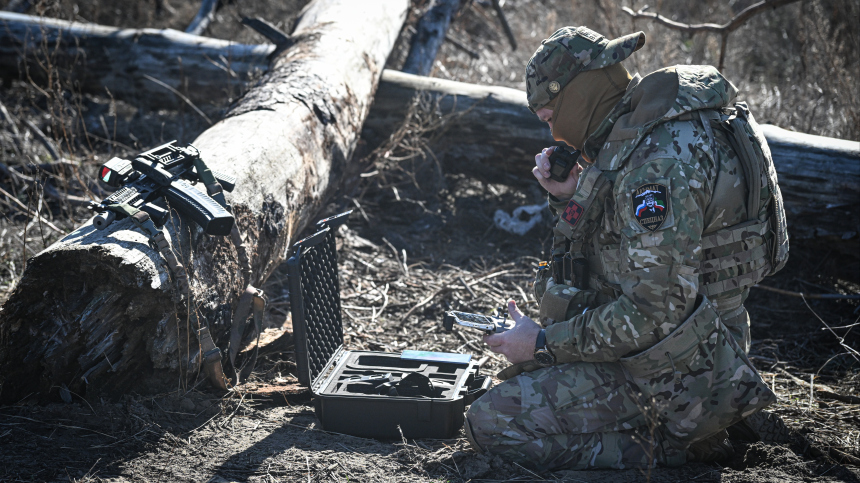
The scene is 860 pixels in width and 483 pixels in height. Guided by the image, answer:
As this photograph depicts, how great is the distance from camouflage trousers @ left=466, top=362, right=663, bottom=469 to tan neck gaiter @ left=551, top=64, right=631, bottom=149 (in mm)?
1000

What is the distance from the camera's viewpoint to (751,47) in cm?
887

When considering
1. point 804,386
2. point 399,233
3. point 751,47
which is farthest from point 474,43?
point 804,386

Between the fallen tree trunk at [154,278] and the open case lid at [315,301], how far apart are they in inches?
18.6

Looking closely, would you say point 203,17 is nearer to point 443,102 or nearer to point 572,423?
point 443,102

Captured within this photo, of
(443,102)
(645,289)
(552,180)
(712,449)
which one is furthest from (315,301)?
(443,102)

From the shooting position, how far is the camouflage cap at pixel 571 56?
8.58 ft

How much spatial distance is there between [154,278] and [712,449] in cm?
245

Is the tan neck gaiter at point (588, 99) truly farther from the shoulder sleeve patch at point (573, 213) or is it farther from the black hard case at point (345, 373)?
the black hard case at point (345, 373)

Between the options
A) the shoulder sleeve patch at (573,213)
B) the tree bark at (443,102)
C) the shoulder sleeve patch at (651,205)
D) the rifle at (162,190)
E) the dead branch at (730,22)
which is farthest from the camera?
the dead branch at (730,22)

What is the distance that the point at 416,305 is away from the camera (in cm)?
444

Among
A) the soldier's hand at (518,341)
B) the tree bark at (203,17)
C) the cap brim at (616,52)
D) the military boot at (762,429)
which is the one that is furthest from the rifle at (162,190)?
the tree bark at (203,17)

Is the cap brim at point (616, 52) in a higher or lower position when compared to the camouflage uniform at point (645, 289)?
higher

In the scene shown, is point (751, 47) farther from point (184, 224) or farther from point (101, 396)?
point (101, 396)

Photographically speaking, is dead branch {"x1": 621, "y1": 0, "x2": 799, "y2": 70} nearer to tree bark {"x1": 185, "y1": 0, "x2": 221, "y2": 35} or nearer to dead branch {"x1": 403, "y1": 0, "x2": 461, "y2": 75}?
dead branch {"x1": 403, "y1": 0, "x2": 461, "y2": 75}
